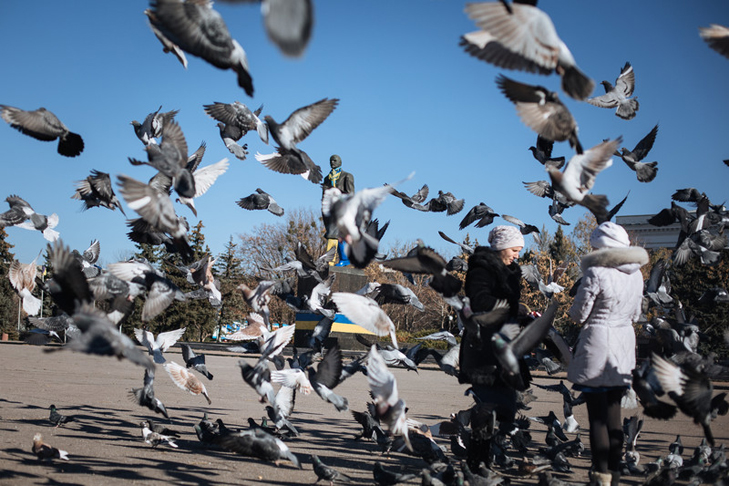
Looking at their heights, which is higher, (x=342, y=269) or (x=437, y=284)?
(x=342, y=269)

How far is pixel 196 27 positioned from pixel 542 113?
187cm

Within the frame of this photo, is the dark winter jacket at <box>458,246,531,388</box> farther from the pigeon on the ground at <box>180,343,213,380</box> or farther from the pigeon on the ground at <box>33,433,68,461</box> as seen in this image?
the pigeon on the ground at <box>33,433,68,461</box>

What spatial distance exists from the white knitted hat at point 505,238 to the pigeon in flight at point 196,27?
85.5 inches

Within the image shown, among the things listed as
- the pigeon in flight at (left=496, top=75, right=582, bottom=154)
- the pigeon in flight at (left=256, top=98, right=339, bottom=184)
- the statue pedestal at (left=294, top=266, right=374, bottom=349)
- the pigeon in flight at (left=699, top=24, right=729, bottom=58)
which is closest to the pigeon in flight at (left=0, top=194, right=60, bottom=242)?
the pigeon in flight at (left=256, top=98, right=339, bottom=184)

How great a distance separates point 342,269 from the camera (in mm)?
18688

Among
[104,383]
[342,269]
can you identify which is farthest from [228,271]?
[104,383]

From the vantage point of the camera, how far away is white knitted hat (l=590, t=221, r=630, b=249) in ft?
12.8

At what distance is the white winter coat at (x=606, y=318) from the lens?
3719mm

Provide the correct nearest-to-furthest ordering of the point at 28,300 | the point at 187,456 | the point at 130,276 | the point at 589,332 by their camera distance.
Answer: the point at 589,332, the point at 130,276, the point at 187,456, the point at 28,300

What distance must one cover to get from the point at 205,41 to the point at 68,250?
1391 mm

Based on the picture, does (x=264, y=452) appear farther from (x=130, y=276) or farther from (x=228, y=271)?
(x=228, y=271)

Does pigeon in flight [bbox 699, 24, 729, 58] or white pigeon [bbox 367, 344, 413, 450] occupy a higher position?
pigeon in flight [bbox 699, 24, 729, 58]

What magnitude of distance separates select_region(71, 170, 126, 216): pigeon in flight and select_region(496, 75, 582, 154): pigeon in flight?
316 cm

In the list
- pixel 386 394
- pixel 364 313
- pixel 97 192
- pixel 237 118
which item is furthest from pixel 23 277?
pixel 386 394
